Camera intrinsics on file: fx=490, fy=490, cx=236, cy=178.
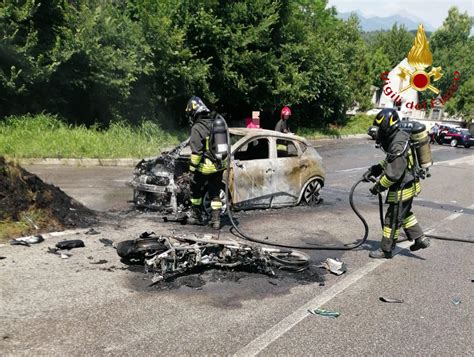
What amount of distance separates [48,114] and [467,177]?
48.4 feet

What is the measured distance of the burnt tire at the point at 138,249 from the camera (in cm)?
537

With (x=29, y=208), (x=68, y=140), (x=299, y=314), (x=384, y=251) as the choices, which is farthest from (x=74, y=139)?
(x=299, y=314)

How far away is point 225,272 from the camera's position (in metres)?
5.52

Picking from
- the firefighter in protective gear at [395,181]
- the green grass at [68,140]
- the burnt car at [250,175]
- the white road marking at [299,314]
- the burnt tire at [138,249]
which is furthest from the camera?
the green grass at [68,140]

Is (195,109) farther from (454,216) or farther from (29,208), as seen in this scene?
(454,216)

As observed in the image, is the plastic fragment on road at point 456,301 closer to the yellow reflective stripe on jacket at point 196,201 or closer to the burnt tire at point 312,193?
the yellow reflective stripe on jacket at point 196,201

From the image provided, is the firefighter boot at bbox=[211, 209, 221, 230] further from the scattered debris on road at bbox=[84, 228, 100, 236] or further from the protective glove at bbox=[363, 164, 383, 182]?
the protective glove at bbox=[363, 164, 383, 182]

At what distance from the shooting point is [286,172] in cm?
898

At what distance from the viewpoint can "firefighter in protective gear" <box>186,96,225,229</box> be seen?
24.2ft

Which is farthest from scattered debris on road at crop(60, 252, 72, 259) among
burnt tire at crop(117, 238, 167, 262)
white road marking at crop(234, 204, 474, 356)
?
white road marking at crop(234, 204, 474, 356)

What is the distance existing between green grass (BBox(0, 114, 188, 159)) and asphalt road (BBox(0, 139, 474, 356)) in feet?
25.3

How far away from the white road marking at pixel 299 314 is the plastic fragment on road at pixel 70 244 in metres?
2.95

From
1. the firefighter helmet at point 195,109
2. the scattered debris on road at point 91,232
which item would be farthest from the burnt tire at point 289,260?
the firefighter helmet at point 195,109

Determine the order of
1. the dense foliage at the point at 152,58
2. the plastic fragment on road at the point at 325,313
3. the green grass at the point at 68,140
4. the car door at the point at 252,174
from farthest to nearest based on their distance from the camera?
the dense foliage at the point at 152,58 → the green grass at the point at 68,140 → the car door at the point at 252,174 → the plastic fragment on road at the point at 325,313
